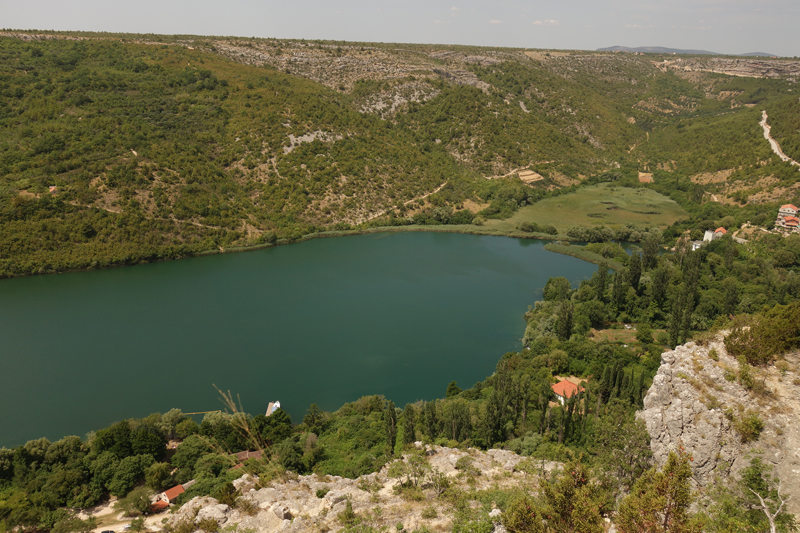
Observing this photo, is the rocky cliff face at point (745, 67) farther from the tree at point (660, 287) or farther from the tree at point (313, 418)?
the tree at point (313, 418)

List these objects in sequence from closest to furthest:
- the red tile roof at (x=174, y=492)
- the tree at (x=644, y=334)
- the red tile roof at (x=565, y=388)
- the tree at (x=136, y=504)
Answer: the tree at (x=136, y=504)
the red tile roof at (x=174, y=492)
the red tile roof at (x=565, y=388)
the tree at (x=644, y=334)

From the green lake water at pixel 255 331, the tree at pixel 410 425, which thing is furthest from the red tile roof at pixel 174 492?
the tree at pixel 410 425

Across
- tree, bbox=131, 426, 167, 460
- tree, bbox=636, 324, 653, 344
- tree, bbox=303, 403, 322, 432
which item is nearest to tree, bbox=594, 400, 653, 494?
tree, bbox=303, 403, 322, 432

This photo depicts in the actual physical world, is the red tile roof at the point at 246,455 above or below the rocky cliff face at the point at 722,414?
below

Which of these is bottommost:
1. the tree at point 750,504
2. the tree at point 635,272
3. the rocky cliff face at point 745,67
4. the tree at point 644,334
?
the tree at point 644,334

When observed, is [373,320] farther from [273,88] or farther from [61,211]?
[273,88]

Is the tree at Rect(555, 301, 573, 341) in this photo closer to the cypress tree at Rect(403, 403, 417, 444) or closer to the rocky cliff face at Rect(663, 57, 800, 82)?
the cypress tree at Rect(403, 403, 417, 444)

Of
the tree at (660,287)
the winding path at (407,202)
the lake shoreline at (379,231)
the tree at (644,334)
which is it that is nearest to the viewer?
the tree at (644,334)
